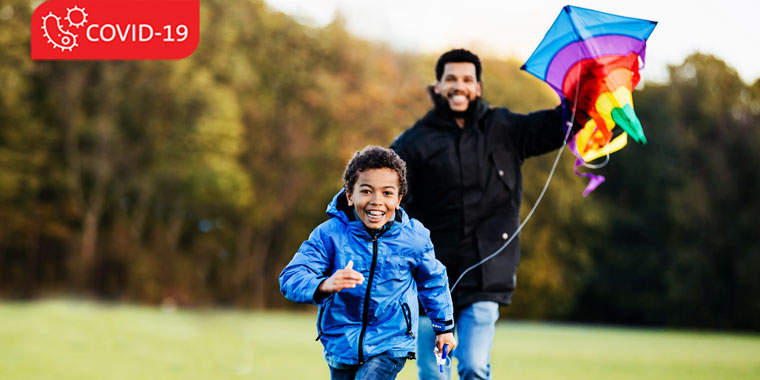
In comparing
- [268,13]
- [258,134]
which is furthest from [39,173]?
[268,13]

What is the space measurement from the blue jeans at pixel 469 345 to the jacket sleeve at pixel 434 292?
83cm

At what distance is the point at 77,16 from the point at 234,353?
21.2 feet

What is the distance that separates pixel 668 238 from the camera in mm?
37469

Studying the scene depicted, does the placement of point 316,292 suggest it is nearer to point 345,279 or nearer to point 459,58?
point 345,279

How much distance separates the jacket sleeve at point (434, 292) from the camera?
13.9 feet

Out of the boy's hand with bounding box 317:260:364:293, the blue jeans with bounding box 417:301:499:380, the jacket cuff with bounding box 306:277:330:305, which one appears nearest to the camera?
the boy's hand with bounding box 317:260:364:293

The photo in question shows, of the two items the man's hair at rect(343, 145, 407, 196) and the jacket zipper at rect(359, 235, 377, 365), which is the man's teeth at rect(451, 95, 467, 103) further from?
the jacket zipper at rect(359, 235, 377, 365)

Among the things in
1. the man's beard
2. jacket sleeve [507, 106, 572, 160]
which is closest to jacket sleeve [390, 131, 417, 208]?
the man's beard

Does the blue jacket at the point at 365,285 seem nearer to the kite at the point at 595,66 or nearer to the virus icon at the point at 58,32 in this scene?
the kite at the point at 595,66

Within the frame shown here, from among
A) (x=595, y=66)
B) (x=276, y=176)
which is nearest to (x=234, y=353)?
(x=595, y=66)

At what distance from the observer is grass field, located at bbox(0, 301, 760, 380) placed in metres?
12.2

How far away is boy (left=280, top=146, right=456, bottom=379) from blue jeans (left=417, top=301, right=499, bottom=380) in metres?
0.96

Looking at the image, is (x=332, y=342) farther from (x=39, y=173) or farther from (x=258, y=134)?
(x=258, y=134)

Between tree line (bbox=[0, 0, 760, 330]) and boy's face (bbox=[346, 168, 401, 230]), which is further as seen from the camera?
tree line (bbox=[0, 0, 760, 330])
